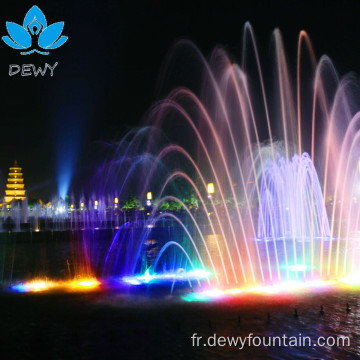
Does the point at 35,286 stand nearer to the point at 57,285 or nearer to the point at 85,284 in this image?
the point at 57,285

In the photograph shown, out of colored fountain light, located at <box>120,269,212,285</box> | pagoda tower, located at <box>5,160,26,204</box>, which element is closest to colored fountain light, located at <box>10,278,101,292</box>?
colored fountain light, located at <box>120,269,212,285</box>

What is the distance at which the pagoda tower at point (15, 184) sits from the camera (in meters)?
101

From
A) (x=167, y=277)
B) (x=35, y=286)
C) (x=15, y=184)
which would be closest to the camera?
(x=35, y=286)

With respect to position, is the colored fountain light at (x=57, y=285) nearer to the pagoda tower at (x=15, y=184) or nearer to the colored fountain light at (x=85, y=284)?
the colored fountain light at (x=85, y=284)

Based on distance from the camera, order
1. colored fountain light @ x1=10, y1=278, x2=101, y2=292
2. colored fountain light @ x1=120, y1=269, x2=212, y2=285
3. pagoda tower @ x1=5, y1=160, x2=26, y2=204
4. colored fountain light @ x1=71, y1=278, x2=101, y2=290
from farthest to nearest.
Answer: pagoda tower @ x1=5, y1=160, x2=26, y2=204
colored fountain light @ x1=120, y1=269, x2=212, y2=285
colored fountain light @ x1=71, y1=278, x2=101, y2=290
colored fountain light @ x1=10, y1=278, x2=101, y2=292

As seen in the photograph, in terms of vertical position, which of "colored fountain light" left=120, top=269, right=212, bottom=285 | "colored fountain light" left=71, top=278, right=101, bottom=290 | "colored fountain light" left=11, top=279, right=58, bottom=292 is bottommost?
"colored fountain light" left=120, top=269, right=212, bottom=285

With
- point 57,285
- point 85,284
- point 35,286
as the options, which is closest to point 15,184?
point 35,286

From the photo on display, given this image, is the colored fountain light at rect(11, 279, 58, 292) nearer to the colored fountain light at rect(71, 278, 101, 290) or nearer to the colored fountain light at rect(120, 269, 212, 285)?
the colored fountain light at rect(71, 278, 101, 290)

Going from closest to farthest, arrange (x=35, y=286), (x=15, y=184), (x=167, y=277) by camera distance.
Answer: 1. (x=35, y=286)
2. (x=167, y=277)
3. (x=15, y=184)

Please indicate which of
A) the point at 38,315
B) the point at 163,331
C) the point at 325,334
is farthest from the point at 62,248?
the point at 325,334

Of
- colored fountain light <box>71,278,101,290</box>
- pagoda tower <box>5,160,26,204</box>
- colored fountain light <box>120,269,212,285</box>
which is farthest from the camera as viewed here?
pagoda tower <box>5,160,26,204</box>

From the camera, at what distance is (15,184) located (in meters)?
102

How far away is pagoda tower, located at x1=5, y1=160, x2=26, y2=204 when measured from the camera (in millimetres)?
100938

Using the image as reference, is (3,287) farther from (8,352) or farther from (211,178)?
(211,178)
